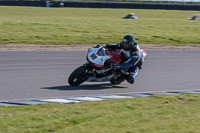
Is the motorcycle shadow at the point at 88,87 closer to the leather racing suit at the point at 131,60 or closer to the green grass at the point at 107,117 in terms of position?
the leather racing suit at the point at 131,60

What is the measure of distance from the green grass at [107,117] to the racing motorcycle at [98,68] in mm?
1530

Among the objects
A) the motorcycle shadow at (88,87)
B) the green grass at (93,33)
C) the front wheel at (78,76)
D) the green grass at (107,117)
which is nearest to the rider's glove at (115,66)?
the motorcycle shadow at (88,87)

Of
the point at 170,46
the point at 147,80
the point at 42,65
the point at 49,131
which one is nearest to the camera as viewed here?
the point at 49,131

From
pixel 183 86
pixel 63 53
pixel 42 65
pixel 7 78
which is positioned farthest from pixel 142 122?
pixel 63 53

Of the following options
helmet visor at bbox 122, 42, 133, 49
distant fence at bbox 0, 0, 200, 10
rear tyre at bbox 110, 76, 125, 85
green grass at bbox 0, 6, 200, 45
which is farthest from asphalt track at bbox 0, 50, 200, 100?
distant fence at bbox 0, 0, 200, 10

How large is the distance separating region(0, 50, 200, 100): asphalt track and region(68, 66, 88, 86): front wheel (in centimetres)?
19

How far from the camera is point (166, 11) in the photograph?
1688 inches

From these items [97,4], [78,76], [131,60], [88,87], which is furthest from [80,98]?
[97,4]

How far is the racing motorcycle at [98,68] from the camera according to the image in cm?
985

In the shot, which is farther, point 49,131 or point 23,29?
point 23,29

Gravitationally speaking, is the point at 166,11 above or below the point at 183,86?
above

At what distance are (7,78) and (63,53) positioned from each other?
5.26m

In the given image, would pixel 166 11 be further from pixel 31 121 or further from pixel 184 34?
pixel 31 121

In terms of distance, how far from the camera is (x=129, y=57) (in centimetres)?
1020
